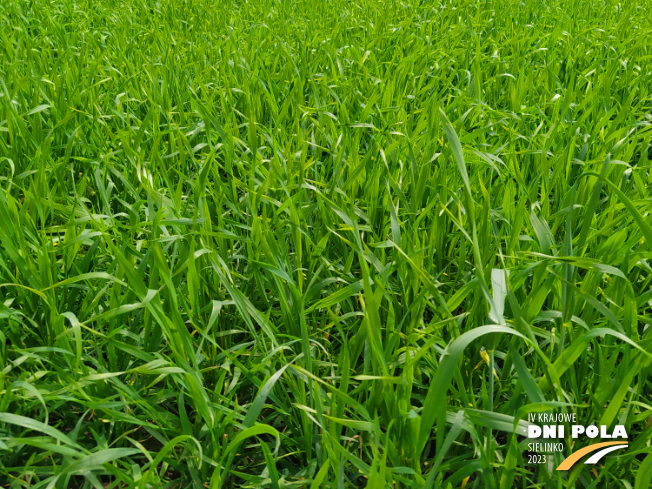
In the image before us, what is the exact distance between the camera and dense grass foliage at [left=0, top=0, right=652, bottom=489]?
0.88 metres

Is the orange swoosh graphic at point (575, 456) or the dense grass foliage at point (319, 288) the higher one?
the dense grass foliage at point (319, 288)

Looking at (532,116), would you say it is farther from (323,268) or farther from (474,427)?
(474,427)

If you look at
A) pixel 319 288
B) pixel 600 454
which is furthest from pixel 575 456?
pixel 319 288

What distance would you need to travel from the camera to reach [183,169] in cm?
169

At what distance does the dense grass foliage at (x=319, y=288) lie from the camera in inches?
34.7

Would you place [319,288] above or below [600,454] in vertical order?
above

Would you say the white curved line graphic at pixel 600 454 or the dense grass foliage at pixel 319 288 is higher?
the dense grass foliage at pixel 319 288

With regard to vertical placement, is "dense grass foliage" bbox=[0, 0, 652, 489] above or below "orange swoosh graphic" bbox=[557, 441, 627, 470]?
above

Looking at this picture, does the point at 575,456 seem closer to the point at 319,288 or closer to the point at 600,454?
the point at 600,454

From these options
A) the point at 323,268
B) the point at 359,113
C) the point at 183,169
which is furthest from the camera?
the point at 359,113

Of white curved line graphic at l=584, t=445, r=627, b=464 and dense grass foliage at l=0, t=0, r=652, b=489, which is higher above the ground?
dense grass foliage at l=0, t=0, r=652, b=489

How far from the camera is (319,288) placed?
46.3 inches

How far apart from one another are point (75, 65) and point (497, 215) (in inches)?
77.3

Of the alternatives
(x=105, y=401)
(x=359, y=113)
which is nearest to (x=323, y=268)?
(x=105, y=401)
